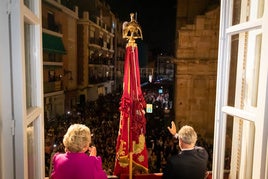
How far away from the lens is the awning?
16.7 metres

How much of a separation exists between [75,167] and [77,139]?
25 centimetres

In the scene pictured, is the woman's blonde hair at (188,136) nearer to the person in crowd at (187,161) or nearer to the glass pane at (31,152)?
the person in crowd at (187,161)

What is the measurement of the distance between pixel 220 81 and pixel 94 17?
2581 centimetres

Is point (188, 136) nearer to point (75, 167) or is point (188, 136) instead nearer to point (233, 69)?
point (233, 69)

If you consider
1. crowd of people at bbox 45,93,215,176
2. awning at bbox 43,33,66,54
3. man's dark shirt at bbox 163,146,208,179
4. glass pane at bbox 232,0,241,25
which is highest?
awning at bbox 43,33,66,54

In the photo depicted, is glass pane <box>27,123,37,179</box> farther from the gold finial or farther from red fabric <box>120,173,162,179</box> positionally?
the gold finial

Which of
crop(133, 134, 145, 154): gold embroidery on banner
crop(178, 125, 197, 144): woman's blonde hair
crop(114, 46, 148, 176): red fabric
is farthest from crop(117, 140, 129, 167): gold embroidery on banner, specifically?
crop(178, 125, 197, 144): woman's blonde hair

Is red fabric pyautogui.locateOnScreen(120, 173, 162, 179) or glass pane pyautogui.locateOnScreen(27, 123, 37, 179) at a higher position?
glass pane pyautogui.locateOnScreen(27, 123, 37, 179)

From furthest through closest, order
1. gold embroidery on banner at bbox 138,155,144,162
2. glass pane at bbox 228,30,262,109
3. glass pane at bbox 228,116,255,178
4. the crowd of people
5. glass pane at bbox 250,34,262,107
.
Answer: the crowd of people, gold embroidery on banner at bbox 138,155,144,162, glass pane at bbox 228,116,255,178, glass pane at bbox 228,30,262,109, glass pane at bbox 250,34,262,107

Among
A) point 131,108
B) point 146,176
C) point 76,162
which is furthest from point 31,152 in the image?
point 146,176

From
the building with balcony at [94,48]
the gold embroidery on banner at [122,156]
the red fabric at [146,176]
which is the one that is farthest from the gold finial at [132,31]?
the building with balcony at [94,48]

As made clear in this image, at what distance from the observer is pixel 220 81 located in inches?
98.3

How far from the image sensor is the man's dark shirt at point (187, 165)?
9.51 feet

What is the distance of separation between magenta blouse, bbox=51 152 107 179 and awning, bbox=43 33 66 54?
49.1ft
